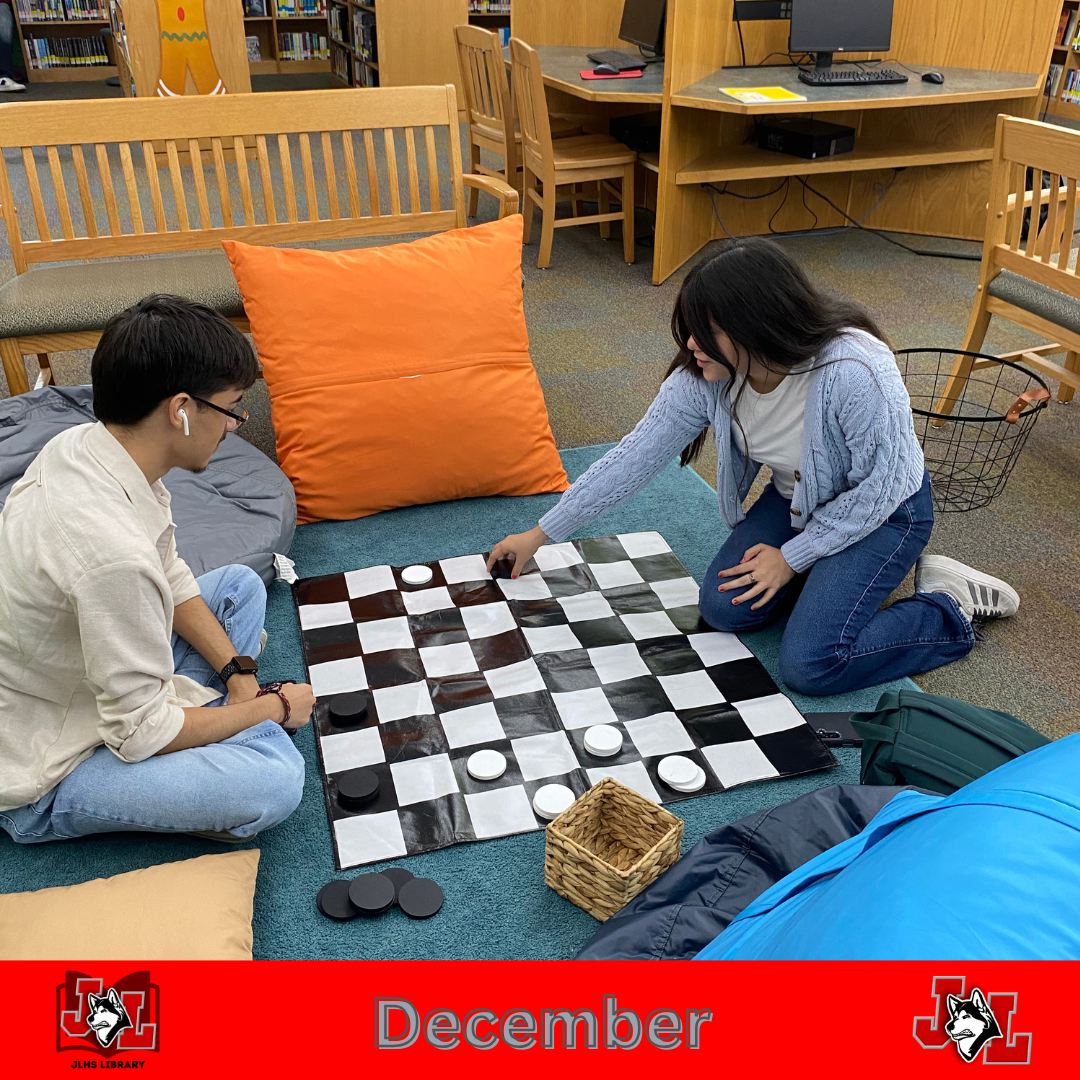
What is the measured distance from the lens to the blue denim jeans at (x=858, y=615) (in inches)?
72.4

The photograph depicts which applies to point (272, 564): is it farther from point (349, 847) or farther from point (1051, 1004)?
point (1051, 1004)

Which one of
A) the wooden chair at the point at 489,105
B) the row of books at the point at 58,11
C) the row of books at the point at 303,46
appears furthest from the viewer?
the row of books at the point at 303,46

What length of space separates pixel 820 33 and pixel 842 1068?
4.12 metres

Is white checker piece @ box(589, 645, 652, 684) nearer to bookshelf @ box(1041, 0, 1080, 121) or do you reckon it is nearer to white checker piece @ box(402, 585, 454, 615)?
white checker piece @ box(402, 585, 454, 615)

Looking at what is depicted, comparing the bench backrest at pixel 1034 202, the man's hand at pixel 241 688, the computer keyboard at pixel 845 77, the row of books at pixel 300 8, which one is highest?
the row of books at pixel 300 8

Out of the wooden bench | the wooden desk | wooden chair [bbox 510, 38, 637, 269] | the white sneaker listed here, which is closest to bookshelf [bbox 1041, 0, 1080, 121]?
the wooden desk

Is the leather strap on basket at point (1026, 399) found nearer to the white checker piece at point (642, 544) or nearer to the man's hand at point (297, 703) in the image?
the white checker piece at point (642, 544)

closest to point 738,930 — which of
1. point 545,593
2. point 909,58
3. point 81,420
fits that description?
point 545,593

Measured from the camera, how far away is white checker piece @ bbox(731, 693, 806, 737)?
176cm

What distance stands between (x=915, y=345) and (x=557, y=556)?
1.82 m

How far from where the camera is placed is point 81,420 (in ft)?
7.30

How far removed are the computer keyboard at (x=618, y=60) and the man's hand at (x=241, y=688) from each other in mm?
3307

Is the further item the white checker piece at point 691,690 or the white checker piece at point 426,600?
the white checker piece at point 426,600

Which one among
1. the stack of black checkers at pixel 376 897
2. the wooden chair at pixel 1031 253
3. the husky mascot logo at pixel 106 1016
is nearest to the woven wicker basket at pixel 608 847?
the stack of black checkers at pixel 376 897
